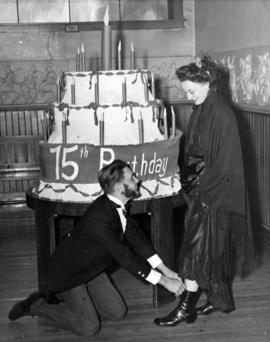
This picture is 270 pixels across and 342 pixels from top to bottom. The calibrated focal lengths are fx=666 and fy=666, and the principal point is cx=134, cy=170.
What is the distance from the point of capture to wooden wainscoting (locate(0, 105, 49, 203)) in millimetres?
8633

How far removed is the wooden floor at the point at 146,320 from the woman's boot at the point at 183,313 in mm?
46

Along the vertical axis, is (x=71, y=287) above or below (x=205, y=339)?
above

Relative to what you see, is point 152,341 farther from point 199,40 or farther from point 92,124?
point 199,40

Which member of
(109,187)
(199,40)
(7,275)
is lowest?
(7,275)

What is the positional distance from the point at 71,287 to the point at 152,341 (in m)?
0.63

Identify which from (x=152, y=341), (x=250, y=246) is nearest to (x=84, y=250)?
(x=152, y=341)

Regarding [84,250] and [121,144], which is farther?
[121,144]

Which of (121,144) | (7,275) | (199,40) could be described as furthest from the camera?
(199,40)

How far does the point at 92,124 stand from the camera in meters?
4.80

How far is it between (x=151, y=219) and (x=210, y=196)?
27.9 inches

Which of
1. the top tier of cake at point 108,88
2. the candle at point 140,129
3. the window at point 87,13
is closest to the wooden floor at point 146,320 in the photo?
the candle at point 140,129

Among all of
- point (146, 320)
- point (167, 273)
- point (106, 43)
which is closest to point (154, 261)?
point (167, 273)

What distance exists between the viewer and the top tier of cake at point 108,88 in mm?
4840

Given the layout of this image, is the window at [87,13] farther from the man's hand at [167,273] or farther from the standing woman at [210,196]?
the man's hand at [167,273]
